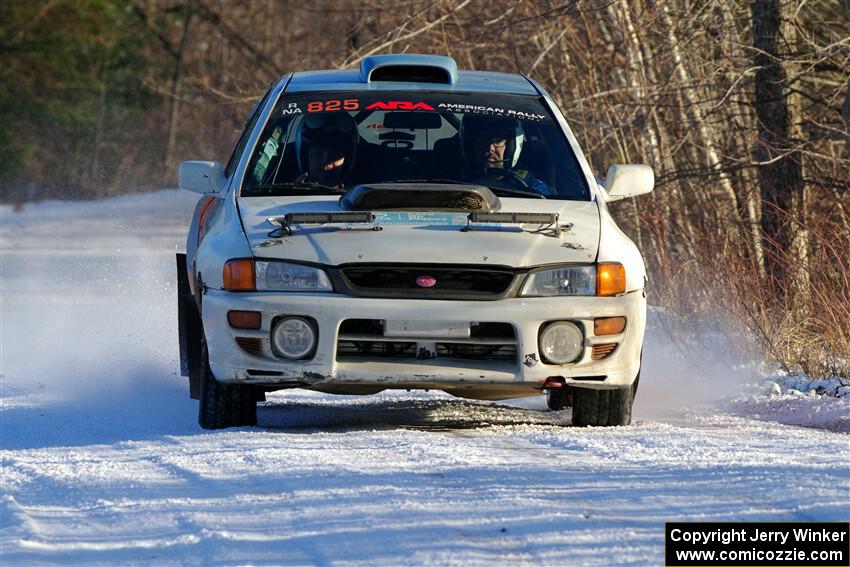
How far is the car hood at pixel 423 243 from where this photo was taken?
673cm

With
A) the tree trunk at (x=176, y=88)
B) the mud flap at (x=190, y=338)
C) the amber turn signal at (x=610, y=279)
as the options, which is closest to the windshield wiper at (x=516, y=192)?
the amber turn signal at (x=610, y=279)

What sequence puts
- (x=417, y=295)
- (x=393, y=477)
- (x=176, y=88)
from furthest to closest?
(x=176, y=88) → (x=417, y=295) → (x=393, y=477)

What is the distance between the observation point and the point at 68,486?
5801mm

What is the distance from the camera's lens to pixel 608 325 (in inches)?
270

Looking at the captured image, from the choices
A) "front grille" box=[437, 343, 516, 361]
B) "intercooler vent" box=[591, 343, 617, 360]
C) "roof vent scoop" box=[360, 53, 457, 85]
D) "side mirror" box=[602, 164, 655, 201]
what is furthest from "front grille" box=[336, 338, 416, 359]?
"roof vent scoop" box=[360, 53, 457, 85]

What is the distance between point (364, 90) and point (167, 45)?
38169 mm

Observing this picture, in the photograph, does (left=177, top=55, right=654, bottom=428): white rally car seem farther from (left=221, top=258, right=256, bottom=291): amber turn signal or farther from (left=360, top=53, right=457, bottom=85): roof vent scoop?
(left=360, top=53, right=457, bottom=85): roof vent scoop

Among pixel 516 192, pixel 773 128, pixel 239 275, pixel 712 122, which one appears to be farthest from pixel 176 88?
pixel 239 275

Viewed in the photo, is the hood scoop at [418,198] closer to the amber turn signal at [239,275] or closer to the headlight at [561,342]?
the amber turn signal at [239,275]

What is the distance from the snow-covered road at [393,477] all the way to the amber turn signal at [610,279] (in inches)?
23.6

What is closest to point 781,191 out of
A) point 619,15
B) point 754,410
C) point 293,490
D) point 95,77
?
point 619,15

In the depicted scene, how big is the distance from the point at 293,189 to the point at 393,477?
223cm

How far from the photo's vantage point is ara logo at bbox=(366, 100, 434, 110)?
8023 millimetres

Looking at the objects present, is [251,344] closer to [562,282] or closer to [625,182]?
[562,282]
